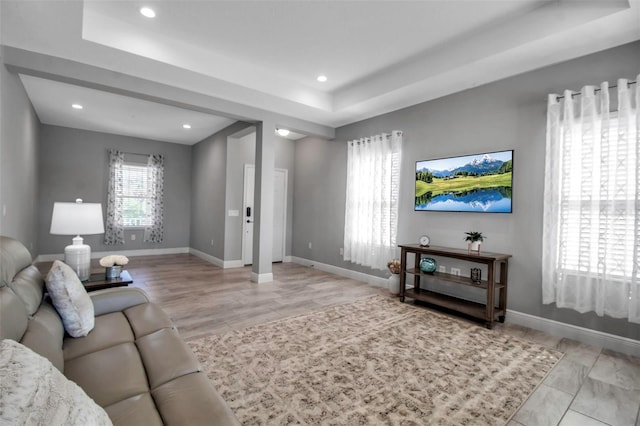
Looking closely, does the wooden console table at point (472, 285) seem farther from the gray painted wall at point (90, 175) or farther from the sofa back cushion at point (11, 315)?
the gray painted wall at point (90, 175)

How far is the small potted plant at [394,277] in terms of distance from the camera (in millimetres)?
4363

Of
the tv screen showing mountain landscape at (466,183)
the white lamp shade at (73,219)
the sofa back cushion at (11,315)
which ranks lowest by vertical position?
the sofa back cushion at (11,315)

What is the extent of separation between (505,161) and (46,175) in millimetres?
8346

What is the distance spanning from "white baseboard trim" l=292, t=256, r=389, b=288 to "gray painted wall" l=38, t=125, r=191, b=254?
3.55m

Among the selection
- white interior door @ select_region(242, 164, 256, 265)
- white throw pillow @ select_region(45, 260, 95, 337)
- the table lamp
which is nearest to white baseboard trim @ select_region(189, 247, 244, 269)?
white interior door @ select_region(242, 164, 256, 265)

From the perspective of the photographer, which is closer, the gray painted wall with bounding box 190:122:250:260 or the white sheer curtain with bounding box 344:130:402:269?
the white sheer curtain with bounding box 344:130:402:269

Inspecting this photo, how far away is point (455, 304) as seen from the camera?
3.56m

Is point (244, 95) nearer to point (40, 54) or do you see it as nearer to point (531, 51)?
point (40, 54)

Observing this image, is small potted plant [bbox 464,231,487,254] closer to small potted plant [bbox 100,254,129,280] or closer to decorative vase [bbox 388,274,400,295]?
decorative vase [bbox 388,274,400,295]

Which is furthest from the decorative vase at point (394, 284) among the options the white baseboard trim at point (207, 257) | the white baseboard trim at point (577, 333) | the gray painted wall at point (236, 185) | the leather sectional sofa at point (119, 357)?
the white baseboard trim at point (207, 257)

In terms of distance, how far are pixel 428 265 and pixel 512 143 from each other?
172cm

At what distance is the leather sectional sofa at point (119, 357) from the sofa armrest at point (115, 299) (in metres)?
0.08

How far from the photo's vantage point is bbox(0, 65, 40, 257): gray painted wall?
324 centimetres

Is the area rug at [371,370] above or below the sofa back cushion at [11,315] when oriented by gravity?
below
